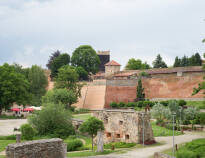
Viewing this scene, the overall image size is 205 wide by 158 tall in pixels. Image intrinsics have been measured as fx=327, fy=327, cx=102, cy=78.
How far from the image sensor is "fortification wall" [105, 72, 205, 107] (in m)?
51.8

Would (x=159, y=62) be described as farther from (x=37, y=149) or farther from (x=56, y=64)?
(x=37, y=149)

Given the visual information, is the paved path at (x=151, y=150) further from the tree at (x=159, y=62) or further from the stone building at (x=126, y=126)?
the tree at (x=159, y=62)

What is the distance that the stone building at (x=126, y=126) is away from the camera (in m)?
25.4

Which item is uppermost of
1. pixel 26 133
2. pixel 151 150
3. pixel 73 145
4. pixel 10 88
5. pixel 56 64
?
pixel 56 64

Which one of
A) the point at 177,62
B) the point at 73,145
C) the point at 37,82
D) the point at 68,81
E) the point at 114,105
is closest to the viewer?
the point at 73,145

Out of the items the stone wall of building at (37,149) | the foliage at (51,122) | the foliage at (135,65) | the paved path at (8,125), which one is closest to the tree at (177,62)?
the foliage at (135,65)

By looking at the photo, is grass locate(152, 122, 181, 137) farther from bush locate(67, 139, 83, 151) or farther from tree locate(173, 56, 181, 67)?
tree locate(173, 56, 181, 67)

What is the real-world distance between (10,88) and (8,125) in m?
8.95

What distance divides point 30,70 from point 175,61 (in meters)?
30.6

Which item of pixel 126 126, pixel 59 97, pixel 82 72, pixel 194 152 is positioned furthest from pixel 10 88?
pixel 194 152

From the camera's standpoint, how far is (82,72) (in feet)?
221

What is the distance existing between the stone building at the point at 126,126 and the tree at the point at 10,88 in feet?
72.0

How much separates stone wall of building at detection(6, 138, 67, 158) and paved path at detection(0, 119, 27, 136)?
24.6 meters

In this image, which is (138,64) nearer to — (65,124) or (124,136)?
(65,124)
